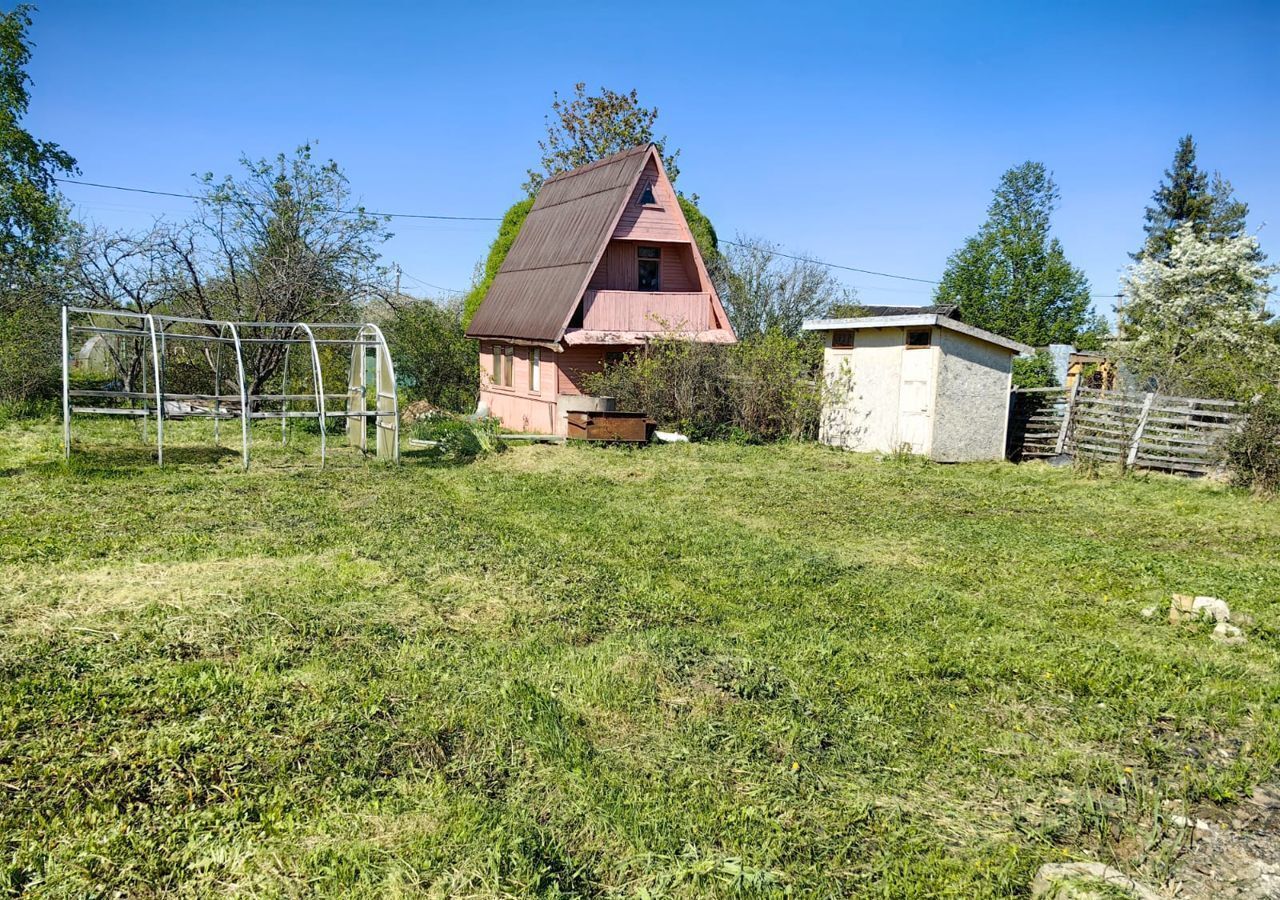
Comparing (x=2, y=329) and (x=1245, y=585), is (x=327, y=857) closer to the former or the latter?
(x=1245, y=585)

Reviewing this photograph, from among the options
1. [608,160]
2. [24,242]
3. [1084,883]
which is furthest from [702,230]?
[1084,883]

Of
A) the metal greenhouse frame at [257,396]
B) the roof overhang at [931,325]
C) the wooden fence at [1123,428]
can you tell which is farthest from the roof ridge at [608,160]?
the wooden fence at [1123,428]

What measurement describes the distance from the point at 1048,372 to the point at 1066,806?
62.0 feet

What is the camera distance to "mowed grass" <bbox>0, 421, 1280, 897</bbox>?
360 centimetres

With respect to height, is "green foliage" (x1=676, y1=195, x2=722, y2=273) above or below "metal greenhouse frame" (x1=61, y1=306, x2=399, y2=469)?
above

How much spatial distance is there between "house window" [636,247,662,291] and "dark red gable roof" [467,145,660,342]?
1.56 metres

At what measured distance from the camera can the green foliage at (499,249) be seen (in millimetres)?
27344

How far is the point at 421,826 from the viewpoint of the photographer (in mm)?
3729

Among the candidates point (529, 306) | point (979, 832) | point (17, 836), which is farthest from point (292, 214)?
point (979, 832)

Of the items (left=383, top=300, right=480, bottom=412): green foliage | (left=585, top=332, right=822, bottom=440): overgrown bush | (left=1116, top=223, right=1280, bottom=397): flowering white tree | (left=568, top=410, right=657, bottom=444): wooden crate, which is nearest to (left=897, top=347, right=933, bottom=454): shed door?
(left=585, top=332, right=822, bottom=440): overgrown bush

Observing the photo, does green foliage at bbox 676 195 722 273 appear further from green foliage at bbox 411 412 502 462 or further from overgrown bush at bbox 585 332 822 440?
green foliage at bbox 411 412 502 462

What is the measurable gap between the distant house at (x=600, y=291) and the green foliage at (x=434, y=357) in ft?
9.55

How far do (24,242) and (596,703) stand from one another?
26529 mm

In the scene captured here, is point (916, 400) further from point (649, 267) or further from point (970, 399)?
point (649, 267)
